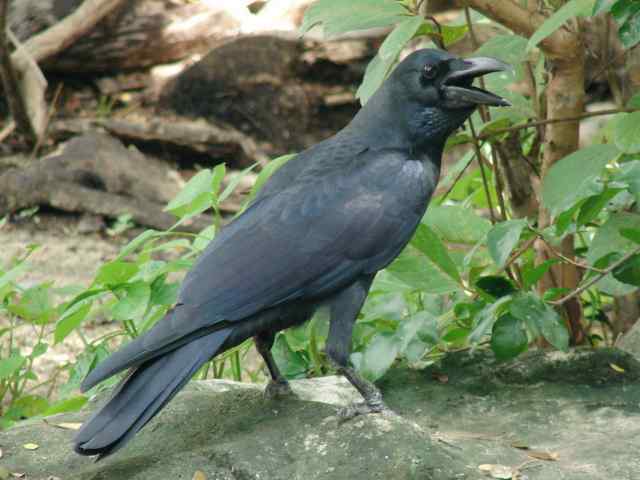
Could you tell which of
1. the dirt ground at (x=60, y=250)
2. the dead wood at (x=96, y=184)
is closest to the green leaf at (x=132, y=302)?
the dirt ground at (x=60, y=250)

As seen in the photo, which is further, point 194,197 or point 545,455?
point 194,197

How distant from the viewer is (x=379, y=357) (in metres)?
3.05

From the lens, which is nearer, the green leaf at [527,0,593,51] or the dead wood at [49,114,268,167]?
the green leaf at [527,0,593,51]

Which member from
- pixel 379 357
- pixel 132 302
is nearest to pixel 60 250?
pixel 132 302

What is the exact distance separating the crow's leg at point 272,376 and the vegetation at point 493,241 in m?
0.16

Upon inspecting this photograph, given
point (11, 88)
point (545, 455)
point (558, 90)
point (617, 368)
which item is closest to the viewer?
point (545, 455)

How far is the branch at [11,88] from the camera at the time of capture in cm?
702

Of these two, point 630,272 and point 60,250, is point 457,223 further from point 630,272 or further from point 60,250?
point 60,250

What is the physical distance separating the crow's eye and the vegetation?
111 mm

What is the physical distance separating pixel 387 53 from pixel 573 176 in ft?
1.89

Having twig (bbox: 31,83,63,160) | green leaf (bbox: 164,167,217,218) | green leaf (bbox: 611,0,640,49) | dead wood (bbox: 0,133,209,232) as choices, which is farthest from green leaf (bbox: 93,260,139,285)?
twig (bbox: 31,83,63,160)

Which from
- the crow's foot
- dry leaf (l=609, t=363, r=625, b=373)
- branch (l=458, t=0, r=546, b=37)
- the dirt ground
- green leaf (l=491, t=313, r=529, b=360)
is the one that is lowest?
the dirt ground

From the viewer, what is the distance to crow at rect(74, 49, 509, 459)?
8.84ft

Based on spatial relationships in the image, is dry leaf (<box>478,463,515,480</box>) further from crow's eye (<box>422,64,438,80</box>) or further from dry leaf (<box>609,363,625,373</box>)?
crow's eye (<box>422,64,438,80</box>)
